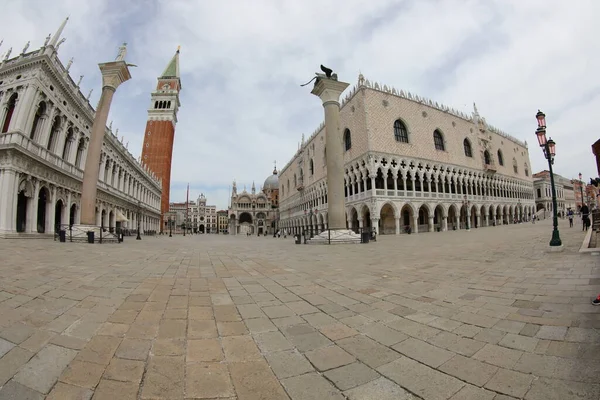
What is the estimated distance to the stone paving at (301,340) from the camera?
71.9 inches

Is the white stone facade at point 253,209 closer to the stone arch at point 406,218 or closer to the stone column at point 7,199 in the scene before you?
the stone arch at point 406,218

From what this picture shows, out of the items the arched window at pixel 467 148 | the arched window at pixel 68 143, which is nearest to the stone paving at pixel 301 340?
the arched window at pixel 68 143

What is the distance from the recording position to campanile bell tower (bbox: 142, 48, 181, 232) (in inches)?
2675

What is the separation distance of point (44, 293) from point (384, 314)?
16.3 ft

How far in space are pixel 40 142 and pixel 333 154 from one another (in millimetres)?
23519

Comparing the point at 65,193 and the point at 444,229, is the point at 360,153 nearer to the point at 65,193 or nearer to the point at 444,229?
the point at 444,229

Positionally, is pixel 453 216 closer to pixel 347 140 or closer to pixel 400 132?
pixel 400 132

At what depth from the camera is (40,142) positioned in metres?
21.2

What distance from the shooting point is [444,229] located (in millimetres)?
36344

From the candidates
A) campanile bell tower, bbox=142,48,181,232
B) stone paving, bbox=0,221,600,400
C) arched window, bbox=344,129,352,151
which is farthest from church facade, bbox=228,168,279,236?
stone paving, bbox=0,221,600,400

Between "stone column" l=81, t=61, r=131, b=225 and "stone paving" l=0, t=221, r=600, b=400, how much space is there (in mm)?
14639

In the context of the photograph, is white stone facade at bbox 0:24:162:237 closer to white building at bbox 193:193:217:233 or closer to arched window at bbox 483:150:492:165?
arched window at bbox 483:150:492:165

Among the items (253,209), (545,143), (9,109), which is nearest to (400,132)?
(545,143)

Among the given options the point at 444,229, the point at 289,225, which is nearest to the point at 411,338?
the point at 444,229
